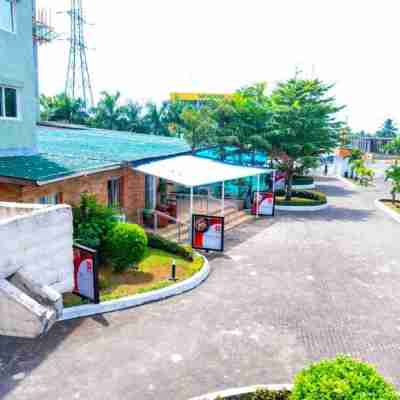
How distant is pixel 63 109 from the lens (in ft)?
139

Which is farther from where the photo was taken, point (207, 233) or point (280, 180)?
point (280, 180)

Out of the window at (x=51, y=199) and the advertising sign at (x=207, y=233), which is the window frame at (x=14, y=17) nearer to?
the window at (x=51, y=199)

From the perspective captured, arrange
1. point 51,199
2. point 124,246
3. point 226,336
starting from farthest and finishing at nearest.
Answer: point 51,199 → point 124,246 → point 226,336

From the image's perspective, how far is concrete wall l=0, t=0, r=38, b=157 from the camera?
1462cm

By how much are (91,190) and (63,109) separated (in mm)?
29111

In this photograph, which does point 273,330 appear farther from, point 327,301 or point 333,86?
point 333,86

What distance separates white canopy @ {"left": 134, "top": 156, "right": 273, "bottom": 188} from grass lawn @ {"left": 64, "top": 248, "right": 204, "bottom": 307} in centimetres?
335

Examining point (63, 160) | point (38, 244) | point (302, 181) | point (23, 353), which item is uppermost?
point (63, 160)

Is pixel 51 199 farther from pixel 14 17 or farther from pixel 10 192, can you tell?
pixel 14 17

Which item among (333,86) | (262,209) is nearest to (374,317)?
(262,209)

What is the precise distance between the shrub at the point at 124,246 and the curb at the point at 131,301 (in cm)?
152

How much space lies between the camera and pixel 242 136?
86.3 feet

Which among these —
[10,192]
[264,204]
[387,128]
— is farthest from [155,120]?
[387,128]

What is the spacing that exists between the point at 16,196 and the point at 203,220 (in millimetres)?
6681
